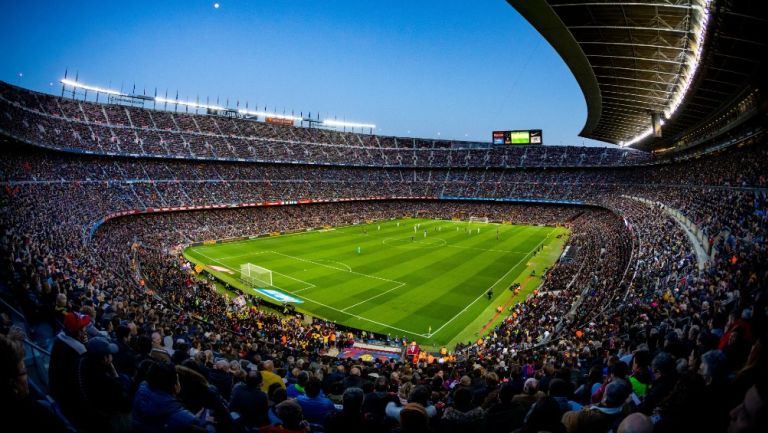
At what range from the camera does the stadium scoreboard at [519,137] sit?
254 ft

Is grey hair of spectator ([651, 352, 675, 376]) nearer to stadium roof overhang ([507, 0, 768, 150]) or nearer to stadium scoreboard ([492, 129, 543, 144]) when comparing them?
stadium roof overhang ([507, 0, 768, 150])

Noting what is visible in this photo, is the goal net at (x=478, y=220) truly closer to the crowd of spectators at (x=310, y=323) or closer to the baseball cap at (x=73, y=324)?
the crowd of spectators at (x=310, y=323)

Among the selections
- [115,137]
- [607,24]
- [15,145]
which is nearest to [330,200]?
[115,137]

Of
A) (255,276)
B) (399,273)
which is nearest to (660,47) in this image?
(399,273)

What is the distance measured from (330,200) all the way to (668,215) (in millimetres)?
56223

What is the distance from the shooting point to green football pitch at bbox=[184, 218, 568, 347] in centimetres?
2784

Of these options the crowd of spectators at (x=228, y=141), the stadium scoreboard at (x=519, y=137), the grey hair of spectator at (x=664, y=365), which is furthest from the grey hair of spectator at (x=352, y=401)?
the stadium scoreboard at (x=519, y=137)

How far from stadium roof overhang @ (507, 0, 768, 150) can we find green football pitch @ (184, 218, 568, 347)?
16000 mm

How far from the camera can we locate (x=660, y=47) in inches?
709

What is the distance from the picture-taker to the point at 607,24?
634 inches

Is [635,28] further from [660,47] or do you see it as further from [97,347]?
[97,347]

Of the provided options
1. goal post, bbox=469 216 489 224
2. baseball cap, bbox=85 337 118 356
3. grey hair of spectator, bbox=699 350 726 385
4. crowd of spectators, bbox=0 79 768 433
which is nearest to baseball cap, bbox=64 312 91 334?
crowd of spectators, bbox=0 79 768 433

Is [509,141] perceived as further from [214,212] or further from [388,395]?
[388,395]

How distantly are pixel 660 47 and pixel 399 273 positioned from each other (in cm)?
2653
